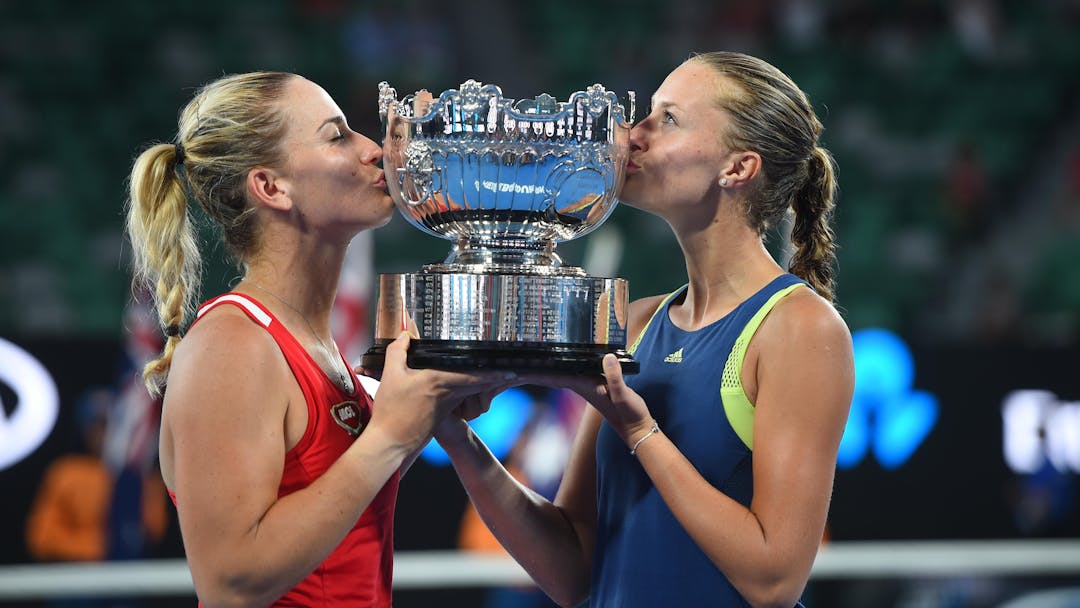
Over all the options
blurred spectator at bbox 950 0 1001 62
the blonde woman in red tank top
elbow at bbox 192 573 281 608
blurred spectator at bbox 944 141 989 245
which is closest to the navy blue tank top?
the blonde woman in red tank top

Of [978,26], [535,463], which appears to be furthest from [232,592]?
[978,26]

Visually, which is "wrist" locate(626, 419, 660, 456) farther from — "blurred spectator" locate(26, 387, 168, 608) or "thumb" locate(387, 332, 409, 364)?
"blurred spectator" locate(26, 387, 168, 608)

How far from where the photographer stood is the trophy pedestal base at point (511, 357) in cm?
165

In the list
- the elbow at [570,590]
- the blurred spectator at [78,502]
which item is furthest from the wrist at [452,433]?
the blurred spectator at [78,502]

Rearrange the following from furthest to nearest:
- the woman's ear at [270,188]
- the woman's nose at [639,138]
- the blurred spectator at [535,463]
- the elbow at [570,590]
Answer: the blurred spectator at [535,463] → the elbow at [570,590] → the woman's nose at [639,138] → the woman's ear at [270,188]

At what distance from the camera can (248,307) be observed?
70.2 inches

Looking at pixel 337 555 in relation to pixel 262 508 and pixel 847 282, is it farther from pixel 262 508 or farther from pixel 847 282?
pixel 847 282

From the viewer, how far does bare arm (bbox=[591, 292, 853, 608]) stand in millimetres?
1733

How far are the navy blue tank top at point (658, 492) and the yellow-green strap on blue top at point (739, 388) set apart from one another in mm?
10

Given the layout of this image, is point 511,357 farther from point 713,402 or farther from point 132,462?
point 132,462

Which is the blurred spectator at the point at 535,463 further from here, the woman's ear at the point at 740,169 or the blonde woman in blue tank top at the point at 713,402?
the woman's ear at the point at 740,169

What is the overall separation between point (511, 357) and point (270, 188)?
1.62 ft

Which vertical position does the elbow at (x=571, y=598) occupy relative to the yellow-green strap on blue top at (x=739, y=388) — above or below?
below

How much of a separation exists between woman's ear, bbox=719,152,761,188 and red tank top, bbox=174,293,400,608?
0.68 m
